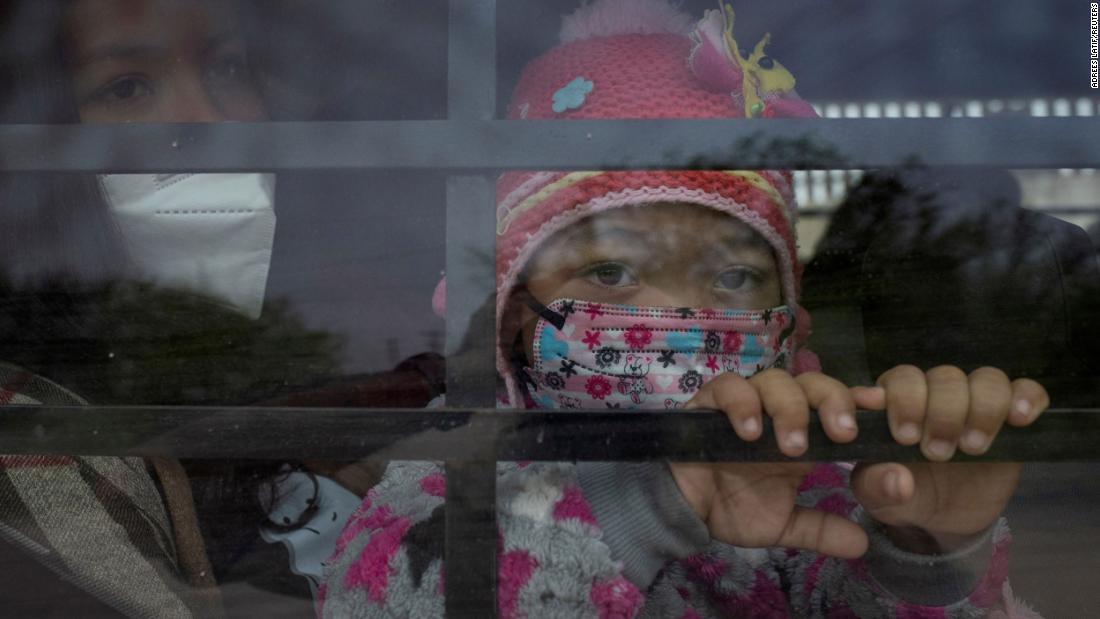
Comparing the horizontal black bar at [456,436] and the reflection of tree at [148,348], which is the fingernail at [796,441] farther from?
the reflection of tree at [148,348]

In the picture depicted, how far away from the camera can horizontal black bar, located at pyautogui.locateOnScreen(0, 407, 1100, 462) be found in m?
0.77

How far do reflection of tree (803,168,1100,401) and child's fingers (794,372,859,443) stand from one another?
33cm

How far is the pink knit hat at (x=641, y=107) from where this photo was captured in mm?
1111

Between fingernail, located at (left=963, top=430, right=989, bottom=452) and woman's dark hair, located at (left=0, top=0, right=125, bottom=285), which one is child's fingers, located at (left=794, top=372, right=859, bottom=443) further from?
woman's dark hair, located at (left=0, top=0, right=125, bottom=285)

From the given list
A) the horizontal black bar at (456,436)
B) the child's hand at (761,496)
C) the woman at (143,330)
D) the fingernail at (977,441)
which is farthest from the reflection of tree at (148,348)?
the fingernail at (977,441)

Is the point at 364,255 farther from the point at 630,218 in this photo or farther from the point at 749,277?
the point at 749,277

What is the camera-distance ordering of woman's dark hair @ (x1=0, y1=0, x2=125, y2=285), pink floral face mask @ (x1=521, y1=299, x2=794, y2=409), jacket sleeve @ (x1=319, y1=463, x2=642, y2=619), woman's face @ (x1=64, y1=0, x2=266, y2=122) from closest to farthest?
jacket sleeve @ (x1=319, y1=463, x2=642, y2=619), pink floral face mask @ (x1=521, y1=299, x2=794, y2=409), woman's dark hair @ (x1=0, y1=0, x2=125, y2=285), woman's face @ (x1=64, y1=0, x2=266, y2=122)

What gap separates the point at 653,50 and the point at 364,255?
484 mm

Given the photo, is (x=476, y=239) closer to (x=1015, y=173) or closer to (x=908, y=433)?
(x=908, y=433)

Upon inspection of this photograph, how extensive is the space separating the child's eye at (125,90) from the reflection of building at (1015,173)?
93cm

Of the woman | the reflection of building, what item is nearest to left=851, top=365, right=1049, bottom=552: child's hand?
the reflection of building

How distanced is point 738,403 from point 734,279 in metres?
0.41

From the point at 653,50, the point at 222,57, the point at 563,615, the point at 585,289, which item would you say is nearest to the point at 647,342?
the point at 585,289

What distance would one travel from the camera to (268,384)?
45.6 inches
